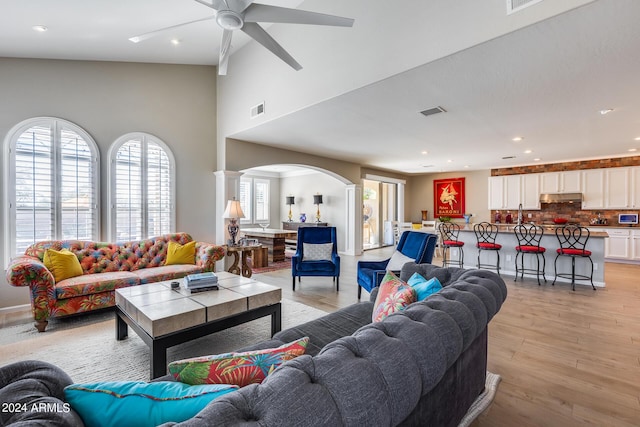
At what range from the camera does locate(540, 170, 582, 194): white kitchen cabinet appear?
294 inches

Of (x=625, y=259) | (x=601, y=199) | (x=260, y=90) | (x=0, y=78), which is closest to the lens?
(x=0, y=78)

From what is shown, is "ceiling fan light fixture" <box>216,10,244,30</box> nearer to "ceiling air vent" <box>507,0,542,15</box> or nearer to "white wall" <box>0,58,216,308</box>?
"ceiling air vent" <box>507,0,542,15</box>

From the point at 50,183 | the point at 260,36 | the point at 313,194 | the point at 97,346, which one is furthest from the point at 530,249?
the point at 50,183

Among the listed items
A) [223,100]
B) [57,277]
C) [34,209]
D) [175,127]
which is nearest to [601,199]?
[223,100]

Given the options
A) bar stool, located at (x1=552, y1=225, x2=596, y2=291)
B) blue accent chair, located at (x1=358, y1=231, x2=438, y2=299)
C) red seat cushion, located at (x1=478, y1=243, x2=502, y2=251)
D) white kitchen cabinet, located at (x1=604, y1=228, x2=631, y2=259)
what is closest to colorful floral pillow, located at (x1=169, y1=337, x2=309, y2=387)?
blue accent chair, located at (x1=358, y1=231, x2=438, y2=299)

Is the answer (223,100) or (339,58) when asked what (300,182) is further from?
(339,58)

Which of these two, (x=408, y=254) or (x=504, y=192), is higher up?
(x=504, y=192)

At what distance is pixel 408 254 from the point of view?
3436mm

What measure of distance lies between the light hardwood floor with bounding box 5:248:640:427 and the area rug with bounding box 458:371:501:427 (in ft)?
0.12

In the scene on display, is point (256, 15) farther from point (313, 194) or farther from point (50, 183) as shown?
point (313, 194)

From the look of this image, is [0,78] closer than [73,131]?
Yes

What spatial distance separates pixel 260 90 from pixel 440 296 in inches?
163

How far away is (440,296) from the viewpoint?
4.85ft

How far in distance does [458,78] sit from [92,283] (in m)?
4.59
